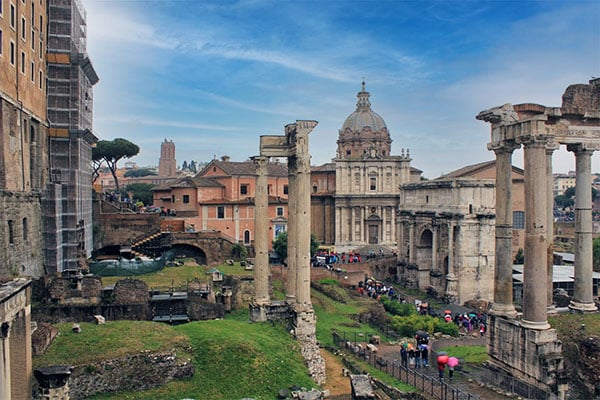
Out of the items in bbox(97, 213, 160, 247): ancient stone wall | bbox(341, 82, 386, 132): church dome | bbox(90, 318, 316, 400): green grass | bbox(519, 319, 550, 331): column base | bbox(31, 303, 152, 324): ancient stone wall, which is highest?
bbox(341, 82, 386, 132): church dome

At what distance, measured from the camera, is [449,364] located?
17781mm

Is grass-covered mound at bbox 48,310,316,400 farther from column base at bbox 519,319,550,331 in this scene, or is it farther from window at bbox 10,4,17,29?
window at bbox 10,4,17,29

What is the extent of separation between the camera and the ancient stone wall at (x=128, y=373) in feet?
44.2

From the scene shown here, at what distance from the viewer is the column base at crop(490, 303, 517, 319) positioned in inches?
675

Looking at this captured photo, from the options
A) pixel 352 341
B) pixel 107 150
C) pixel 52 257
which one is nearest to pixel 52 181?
pixel 52 257

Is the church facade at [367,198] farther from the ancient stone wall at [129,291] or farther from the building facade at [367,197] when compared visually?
the ancient stone wall at [129,291]

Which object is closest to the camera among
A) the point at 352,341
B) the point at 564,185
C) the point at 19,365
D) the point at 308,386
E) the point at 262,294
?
the point at 19,365

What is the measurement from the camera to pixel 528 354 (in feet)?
52.0

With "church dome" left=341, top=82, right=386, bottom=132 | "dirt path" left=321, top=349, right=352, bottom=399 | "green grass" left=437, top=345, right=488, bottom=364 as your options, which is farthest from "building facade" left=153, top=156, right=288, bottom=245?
"dirt path" left=321, top=349, right=352, bottom=399

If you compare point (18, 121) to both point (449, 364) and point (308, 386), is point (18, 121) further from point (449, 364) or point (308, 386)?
point (449, 364)

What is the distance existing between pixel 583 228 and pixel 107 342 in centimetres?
1557

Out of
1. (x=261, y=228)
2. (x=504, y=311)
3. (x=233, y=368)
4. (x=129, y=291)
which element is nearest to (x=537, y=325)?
(x=504, y=311)

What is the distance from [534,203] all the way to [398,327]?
13366 mm

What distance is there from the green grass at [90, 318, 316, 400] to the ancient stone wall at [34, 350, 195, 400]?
0.76ft
